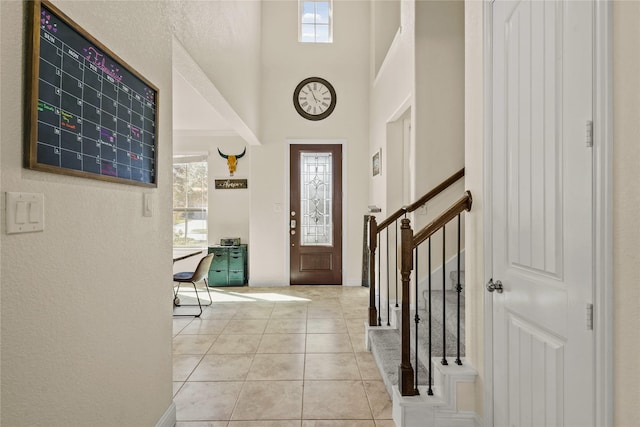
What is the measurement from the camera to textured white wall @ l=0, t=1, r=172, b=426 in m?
1.02

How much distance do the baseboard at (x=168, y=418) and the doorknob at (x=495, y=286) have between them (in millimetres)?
1850

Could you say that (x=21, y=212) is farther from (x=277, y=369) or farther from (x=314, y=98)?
(x=314, y=98)

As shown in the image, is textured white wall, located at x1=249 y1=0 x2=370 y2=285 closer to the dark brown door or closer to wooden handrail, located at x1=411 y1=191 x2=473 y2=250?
the dark brown door

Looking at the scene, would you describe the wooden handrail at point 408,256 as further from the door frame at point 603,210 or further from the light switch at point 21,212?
the light switch at point 21,212

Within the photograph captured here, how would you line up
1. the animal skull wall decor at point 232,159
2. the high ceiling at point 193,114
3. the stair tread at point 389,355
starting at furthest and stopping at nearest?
the animal skull wall decor at point 232,159
the high ceiling at point 193,114
the stair tread at point 389,355

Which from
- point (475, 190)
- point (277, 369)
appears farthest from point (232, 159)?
point (475, 190)

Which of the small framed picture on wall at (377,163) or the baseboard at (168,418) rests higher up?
the small framed picture on wall at (377,163)

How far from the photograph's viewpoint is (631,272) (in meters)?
1.03

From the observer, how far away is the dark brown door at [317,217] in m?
5.86

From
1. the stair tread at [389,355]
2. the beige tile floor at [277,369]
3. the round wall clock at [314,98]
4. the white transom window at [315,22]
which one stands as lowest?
the beige tile floor at [277,369]

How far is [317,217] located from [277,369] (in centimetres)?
327

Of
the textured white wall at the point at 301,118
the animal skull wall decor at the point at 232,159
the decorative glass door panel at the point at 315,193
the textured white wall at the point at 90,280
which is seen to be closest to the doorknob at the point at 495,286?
the textured white wall at the point at 90,280

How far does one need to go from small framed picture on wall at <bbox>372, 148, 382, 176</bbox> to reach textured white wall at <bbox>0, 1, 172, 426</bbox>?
10.3ft

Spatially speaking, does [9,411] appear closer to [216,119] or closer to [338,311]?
[338,311]
